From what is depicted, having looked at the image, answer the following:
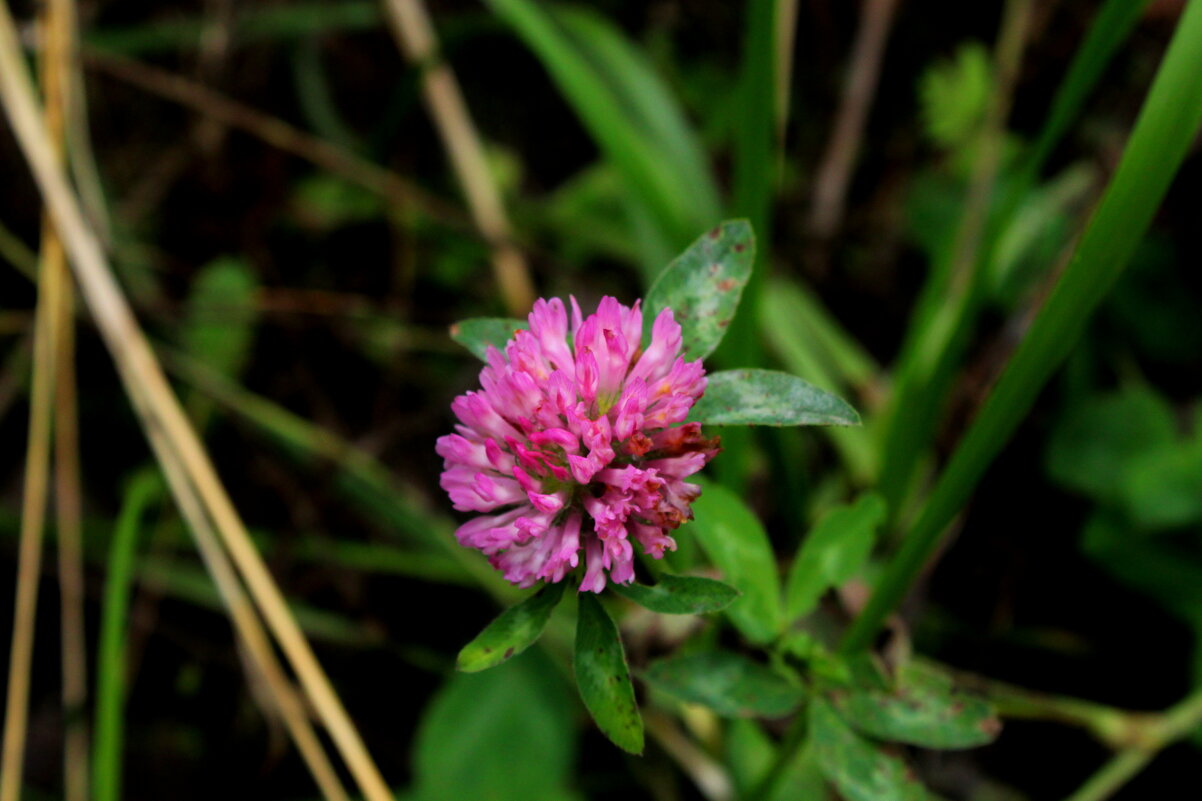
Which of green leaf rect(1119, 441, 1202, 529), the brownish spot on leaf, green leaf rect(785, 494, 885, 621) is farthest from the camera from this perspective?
green leaf rect(1119, 441, 1202, 529)

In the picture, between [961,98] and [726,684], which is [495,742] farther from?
[961,98]

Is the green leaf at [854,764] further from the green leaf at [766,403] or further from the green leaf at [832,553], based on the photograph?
the green leaf at [766,403]

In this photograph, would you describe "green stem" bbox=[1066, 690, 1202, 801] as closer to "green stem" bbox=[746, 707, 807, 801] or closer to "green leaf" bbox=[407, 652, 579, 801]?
"green stem" bbox=[746, 707, 807, 801]

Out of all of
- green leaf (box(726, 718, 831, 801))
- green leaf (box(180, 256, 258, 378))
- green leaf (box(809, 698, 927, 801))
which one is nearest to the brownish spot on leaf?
A: green leaf (box(809, 698, 927, 801))

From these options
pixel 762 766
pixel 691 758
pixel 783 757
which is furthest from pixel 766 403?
pixel 691 758

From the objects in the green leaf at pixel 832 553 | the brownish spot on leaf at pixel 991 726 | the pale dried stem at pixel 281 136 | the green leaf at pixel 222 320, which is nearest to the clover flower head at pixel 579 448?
the green leaf at pixel 832 553

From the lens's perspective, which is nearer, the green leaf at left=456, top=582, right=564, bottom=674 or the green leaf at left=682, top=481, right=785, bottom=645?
the green leaf at left=456, top=582, right=564, bottom=674
